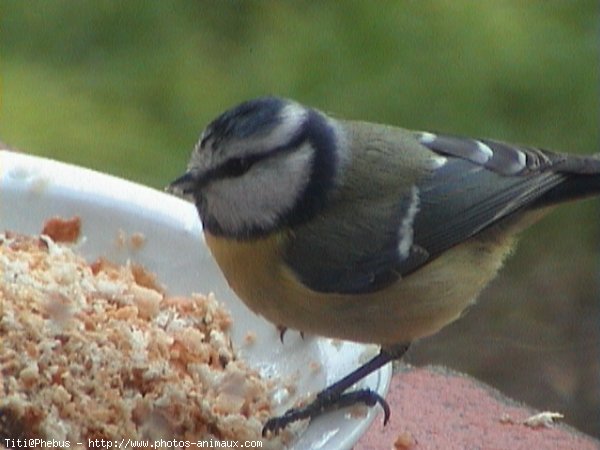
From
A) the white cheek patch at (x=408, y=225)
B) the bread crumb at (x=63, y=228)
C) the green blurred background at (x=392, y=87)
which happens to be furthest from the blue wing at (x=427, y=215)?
the green blurred background at (x=392, y=87)

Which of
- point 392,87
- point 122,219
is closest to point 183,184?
point 122,219

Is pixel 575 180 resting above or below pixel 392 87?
above

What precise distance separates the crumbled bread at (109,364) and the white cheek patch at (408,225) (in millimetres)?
208

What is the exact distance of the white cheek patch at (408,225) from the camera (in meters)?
1.30

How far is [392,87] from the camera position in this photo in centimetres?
212

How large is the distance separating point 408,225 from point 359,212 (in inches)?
2.4

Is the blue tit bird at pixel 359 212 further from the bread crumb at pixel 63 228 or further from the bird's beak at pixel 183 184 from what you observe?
the bread crumb at pixel 63 228

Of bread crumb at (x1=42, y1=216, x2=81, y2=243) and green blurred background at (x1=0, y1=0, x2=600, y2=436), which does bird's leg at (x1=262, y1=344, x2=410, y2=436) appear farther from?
green blurred background at (x1=0, y1=0, x2=600, y2=436)

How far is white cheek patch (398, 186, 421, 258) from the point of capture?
130cm

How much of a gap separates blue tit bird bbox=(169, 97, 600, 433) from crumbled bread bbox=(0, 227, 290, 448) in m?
0.06

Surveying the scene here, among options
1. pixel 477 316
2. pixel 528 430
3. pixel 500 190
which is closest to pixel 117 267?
pixel 500 190

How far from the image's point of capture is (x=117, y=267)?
1331mm

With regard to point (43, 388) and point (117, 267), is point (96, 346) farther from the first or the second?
point (117, 267)

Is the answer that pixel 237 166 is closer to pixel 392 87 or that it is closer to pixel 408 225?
pixel 408 225
